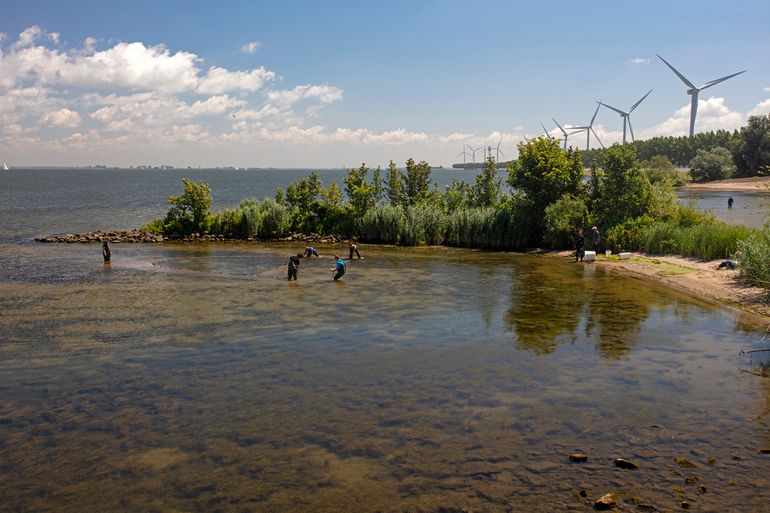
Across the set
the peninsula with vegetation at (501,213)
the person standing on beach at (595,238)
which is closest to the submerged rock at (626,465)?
the peninsula with vegetation at (501,213)

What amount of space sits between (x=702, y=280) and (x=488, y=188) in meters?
25.7

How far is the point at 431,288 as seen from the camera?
32156 millimetres

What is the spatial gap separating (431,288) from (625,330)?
11.7 metres

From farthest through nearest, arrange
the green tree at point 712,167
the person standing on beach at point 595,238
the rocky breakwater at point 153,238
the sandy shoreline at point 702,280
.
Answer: the green tree at point 712,167
the rocky breakwater at point 153,238
the person standing on beach at point 595,238
the sandy shoreline at point 702,280

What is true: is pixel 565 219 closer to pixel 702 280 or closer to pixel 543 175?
pixel 543 175

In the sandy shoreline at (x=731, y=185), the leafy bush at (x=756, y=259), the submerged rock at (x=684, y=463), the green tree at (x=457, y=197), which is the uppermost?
the sandy shoreline at (x=731, y=185)

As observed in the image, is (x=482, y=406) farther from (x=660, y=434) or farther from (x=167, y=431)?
(x=167, y=431)

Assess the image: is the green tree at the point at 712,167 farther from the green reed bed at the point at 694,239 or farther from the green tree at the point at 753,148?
the green reed bed at the point at 694,239

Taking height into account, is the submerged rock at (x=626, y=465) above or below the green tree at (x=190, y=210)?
below

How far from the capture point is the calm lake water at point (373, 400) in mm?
11234

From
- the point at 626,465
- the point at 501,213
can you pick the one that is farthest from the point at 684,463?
the point at 501,213

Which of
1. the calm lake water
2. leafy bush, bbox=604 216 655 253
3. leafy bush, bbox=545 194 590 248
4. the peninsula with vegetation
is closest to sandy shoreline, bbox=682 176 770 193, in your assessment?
Result: the peninsula with vegetation

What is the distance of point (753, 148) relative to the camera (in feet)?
434

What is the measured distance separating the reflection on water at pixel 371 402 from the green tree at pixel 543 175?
19800 millimetres
